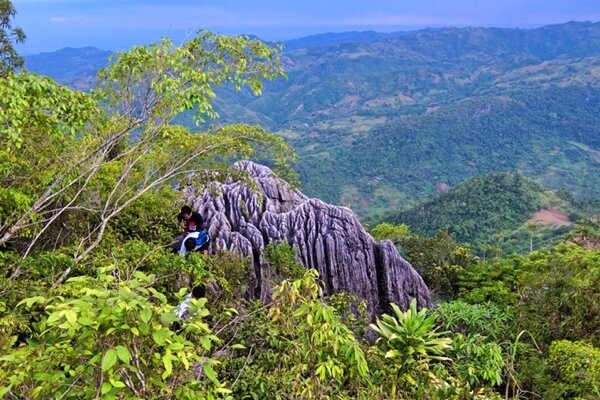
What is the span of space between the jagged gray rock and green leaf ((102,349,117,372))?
681cm

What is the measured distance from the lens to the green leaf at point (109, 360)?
177cm

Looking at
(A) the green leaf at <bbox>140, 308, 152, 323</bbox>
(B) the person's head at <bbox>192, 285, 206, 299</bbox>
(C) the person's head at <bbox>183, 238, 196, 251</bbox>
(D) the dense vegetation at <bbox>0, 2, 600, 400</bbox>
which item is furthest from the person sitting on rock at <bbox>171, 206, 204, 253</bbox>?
(A) the green leaf at <bbox>140, 308, 152, 323</bbox>

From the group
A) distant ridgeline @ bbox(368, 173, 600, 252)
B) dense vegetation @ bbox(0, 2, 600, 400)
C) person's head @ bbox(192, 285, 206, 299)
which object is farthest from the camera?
distant ridgeline @ bbox(368, 173, 600, 252)

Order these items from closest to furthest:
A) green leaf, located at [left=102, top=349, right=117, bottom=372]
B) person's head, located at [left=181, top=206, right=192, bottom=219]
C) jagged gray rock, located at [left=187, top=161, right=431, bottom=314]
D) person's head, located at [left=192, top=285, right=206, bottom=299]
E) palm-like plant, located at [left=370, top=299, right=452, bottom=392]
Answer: green leaf, located at [left=102, top=349, right=117, bottom=372] → palm-like plant, located at [left=370, top=299, right=452, bottom=392] → person's head, located at [left=181, top=206, right=192, bottom=219] → person's head, located at [left=192, top=285, right=206, bottom=299] → jagged gray rock, located at [left=187, top=161, right=431, bottom=314]

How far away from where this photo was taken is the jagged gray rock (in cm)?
898

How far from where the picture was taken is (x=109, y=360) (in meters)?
1.79

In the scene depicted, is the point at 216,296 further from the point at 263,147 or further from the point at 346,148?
the point at 346,148

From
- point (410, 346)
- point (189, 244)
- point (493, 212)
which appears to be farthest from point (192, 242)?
point (493, 212)

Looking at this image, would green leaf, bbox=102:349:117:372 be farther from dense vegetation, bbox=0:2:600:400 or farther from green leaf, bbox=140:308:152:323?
green leaf, bbox=140:308:152:323

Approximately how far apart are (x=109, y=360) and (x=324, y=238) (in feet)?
24.6

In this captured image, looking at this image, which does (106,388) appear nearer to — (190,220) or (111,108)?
(111,108)

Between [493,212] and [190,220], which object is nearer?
[190,220]

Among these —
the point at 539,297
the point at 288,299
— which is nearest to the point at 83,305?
the point at 288,299

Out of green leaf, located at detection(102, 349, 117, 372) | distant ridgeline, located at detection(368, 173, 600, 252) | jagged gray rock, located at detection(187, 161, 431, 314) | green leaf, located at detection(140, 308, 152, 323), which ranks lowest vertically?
distant ridgeline, located at detection(368, 173, 600, 252)
